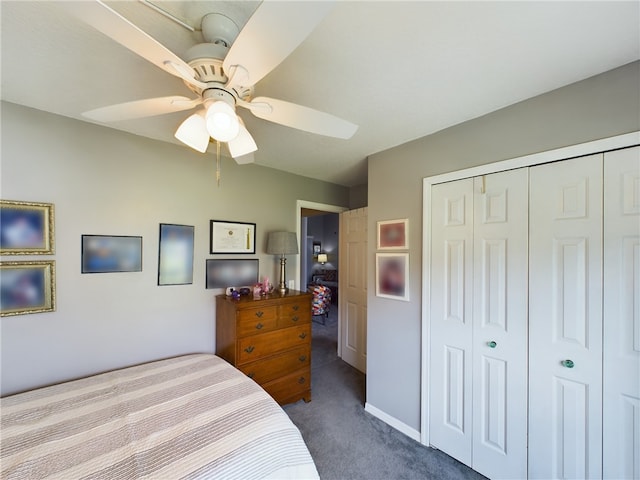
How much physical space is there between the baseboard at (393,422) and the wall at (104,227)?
1.60m

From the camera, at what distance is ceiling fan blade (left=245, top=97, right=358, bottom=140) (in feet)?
3.35

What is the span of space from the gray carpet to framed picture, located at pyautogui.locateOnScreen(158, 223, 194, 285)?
1.58 m

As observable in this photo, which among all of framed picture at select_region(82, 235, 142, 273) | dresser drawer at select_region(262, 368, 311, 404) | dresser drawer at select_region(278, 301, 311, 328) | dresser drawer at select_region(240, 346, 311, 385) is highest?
framed picture at select_region(82, 235, 142, 273)

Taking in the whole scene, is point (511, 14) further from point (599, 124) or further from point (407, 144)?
point (407, 144)

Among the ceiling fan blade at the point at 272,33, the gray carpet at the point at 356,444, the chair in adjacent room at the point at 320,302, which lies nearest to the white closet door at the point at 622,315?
the gray carpet at the point at 356,444

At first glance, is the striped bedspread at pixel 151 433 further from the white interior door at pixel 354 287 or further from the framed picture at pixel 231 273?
the white interior door at pixel 354 287

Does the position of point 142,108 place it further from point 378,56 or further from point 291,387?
point 291,387

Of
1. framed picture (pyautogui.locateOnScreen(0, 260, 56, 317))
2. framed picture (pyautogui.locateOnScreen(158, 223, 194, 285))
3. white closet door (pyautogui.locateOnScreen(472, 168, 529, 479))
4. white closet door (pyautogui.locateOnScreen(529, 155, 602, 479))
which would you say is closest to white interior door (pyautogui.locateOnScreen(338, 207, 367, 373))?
white closet door (pyautogui.locateOnScreen(472, 168, 529, 479))

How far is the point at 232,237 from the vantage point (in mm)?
2512

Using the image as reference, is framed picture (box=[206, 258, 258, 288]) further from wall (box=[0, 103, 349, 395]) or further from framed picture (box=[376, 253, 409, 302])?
framed picture (box=[376, 253, 409, 302])

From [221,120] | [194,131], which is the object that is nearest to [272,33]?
[221,120]

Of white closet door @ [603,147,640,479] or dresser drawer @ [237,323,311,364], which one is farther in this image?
dresser drawer @ [237,323,311,364]

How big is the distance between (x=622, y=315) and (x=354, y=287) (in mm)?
2351

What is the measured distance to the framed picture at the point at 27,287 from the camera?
155cm
